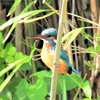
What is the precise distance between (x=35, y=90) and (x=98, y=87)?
331 millimetres

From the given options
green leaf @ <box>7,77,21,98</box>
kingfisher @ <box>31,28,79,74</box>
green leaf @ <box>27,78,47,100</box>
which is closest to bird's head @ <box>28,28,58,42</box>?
kingfisher @ <box>31,28,79,74</box>

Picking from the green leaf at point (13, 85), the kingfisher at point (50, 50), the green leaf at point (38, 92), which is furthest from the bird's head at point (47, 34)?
the green leaf at point (13, 85)

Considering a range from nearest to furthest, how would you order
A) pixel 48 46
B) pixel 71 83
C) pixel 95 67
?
pixel 48 46
pixel 71 83
pixel 95 67

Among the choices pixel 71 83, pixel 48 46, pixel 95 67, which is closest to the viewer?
pixel 48 46

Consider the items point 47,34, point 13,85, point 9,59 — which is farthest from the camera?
point 13,85

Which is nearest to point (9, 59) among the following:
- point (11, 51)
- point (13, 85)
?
point (11, 51)

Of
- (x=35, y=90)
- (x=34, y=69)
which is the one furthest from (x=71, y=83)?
(x=34, y=69)

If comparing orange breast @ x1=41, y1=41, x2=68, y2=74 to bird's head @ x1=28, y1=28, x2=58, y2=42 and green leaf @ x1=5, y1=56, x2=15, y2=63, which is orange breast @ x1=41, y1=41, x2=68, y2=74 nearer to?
bird's head @ x1=28, y1=28, x2=58, y2=42

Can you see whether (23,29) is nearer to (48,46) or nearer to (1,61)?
(1,61)

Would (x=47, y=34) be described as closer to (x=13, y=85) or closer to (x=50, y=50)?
(x=50, y=50)

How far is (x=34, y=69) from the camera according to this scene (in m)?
1.07

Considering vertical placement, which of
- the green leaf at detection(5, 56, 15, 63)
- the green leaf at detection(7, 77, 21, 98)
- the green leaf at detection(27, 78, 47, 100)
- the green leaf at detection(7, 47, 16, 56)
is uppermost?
the green leaf at detection(7, 47, 16, 56)

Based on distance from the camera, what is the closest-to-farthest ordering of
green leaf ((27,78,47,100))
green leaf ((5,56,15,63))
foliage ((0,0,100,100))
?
foliage ((0,0,100,100)) → green leaf ((27,78,47,100)) → green leaf ((5,56,15,63))

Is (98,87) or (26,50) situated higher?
(26,50)
